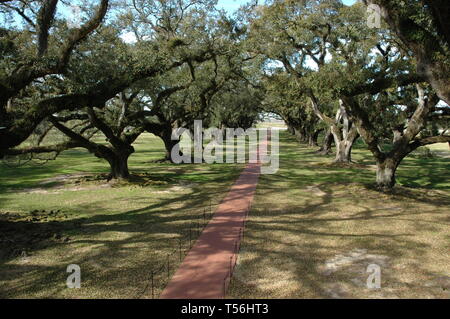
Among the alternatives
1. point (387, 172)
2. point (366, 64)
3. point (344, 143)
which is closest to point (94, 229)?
point (387, 172)

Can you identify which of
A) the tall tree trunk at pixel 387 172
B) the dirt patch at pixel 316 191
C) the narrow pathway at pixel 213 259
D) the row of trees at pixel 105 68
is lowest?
the narrow pathway at pixel 213 259

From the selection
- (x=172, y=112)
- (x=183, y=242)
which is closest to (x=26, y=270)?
(x=183, y=242)

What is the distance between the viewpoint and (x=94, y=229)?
10375 millimetres

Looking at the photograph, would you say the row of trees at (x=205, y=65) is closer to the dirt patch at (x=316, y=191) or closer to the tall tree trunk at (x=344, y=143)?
the tall tree trunk at (x=344, y=143)

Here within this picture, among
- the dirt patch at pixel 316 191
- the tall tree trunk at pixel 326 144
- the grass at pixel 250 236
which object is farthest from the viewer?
the tall tree trunk at pixel 326 144

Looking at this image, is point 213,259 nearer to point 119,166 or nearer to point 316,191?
point 316,191

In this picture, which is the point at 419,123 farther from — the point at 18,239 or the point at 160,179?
the point at 18,239

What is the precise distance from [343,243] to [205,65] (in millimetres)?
16715

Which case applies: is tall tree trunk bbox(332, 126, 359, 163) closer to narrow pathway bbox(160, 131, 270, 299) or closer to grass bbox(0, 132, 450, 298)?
grass bbox(0, 132, 450, 298)

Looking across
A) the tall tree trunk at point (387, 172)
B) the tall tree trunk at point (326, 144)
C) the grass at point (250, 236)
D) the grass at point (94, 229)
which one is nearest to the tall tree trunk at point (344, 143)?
the grass at point (250, 236)

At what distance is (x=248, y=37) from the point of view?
19.8 m

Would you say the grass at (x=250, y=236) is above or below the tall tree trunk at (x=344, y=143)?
below

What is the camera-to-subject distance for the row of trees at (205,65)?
8969 mm

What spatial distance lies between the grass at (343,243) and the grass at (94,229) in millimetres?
2116
